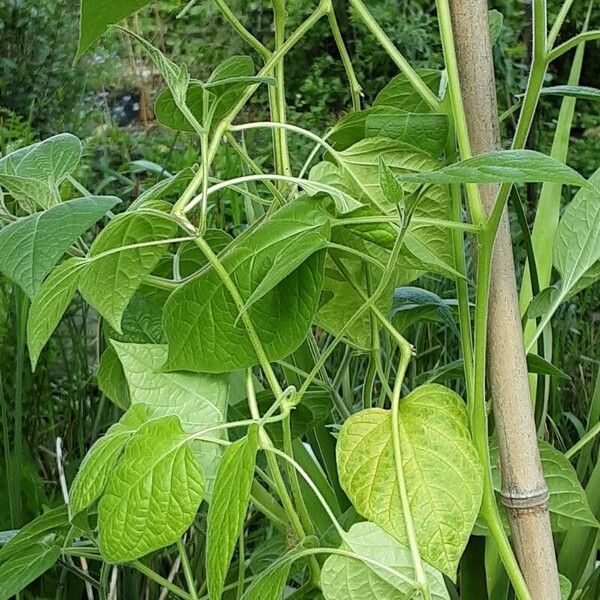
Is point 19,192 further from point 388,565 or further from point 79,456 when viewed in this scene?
point 79,456

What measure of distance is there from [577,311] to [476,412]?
0.87m

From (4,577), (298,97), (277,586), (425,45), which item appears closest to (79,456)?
(4,577)

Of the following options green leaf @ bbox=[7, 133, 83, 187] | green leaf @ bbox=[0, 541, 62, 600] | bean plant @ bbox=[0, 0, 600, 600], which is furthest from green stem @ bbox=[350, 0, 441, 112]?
green leaf @ bbox=[0, 541, 62, 600]

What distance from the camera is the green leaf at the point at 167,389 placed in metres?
0.28

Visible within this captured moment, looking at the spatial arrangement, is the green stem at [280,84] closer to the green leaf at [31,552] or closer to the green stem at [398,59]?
the green stem at [398,59]

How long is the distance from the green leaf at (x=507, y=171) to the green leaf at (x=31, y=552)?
0.70ft

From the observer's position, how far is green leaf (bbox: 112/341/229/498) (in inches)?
11.1

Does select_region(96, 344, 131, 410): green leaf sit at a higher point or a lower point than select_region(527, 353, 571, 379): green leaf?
higher

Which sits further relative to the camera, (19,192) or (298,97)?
(298,97)

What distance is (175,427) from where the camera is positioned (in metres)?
0.25

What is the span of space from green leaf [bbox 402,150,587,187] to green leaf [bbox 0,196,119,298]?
0.09 meters

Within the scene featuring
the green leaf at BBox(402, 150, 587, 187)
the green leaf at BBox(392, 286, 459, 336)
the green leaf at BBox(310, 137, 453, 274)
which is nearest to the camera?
the green leaf at BBox(402, 150, 587, 187)

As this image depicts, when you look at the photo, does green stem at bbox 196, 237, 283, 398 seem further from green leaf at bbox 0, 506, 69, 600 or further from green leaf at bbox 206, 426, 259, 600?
green leaf at bbox 0, 506, 69, 600

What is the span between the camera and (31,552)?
0.34 m
